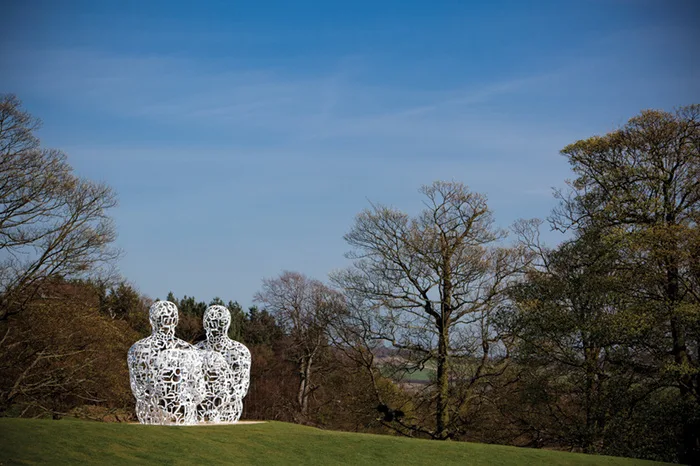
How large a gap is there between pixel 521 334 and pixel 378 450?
375 inches

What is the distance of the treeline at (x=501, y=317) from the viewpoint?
60.0 feet

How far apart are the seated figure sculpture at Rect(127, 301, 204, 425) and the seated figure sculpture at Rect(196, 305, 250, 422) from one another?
956mm

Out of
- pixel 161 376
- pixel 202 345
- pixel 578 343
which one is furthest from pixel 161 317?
pixel 578 343

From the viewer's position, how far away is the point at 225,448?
13.9 metres

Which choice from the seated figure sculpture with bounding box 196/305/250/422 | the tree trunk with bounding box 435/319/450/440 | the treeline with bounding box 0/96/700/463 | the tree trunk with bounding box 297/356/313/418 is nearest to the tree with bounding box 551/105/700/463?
the treeline with bounding box 0/96/700/463

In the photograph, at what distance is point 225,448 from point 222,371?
6.01 metres

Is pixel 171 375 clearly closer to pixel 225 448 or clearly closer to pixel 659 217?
pixel 225 448

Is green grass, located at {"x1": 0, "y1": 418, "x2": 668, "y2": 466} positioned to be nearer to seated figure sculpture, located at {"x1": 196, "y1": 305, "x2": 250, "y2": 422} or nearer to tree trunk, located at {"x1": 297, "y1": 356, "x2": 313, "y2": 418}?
seated figure sculpture, located at {"x1": 196, "y1": 305, "x2": 250, "y2": 422}

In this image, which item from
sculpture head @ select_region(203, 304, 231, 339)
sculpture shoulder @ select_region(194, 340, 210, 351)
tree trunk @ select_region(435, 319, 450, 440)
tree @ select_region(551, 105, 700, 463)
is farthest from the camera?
tree trunk @ select_region(435, 319, 450, 440)

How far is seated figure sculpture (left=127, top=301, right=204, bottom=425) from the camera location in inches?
715

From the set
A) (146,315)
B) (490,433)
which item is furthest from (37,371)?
(490,433)

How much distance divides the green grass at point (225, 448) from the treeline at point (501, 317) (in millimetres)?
4073

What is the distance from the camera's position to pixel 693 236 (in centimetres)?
1752

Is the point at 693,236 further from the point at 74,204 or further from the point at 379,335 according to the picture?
the point at 74,204
